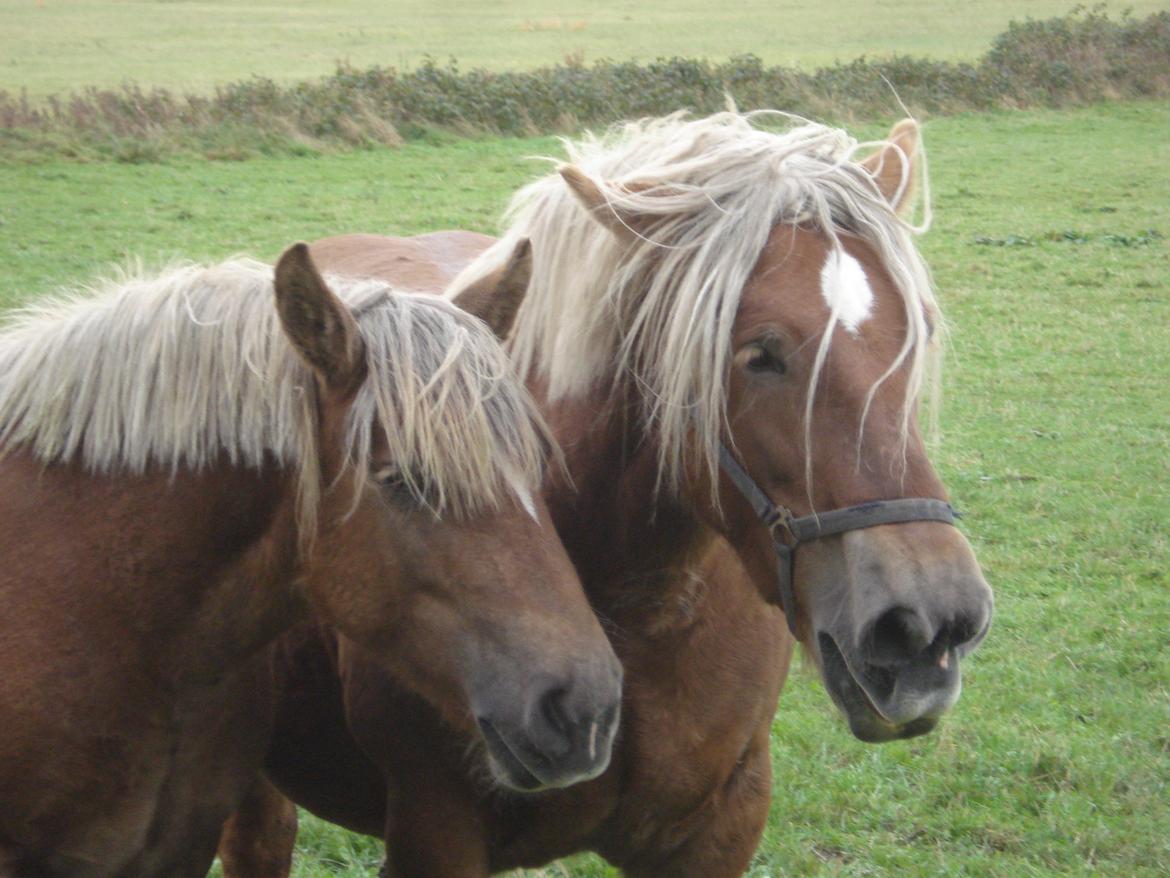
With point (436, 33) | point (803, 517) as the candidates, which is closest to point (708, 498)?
point (803, 517)

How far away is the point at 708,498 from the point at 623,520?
0.98 feet

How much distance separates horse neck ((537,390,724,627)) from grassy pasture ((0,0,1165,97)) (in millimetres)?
21323

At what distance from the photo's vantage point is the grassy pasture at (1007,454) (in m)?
4.31

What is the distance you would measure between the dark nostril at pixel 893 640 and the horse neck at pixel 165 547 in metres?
1.17

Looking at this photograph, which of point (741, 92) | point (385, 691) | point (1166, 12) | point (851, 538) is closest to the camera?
point (851, 538)

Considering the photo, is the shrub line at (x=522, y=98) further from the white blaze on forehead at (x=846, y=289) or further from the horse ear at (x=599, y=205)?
the white blaze on forehead at (x=846, y=289)

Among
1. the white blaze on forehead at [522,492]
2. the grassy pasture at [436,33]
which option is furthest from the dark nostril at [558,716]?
the grassy pasture at [436,33]

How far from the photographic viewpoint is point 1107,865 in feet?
13.2

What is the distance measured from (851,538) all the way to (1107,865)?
7.75ft

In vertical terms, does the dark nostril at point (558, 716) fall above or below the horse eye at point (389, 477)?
below

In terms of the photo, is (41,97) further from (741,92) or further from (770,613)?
(770,613)

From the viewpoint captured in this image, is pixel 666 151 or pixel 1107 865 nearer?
pixel 666 151

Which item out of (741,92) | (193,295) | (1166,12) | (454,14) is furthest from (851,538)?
(454,14)

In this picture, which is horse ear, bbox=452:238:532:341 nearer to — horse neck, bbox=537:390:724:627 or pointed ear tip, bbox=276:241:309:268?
horse neck, bbox=537:390:724:627
